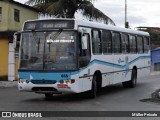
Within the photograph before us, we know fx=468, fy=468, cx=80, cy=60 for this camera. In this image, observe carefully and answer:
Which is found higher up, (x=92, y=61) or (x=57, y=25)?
(x=57, y=25)

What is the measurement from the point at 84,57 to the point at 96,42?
5.22ft

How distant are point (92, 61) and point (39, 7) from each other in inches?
872

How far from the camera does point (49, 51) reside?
16578mm

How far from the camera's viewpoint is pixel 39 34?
16.9 meters

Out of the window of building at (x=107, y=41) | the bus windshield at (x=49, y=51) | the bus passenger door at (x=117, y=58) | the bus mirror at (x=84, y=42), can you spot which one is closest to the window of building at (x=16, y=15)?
the bus passenger door at (x=117, y=58)

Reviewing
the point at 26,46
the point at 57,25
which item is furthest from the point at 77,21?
the point at 26,46

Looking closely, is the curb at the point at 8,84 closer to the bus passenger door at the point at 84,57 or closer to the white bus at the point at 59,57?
the white bus at the point at 59,57

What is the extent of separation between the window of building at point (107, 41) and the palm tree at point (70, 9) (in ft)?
59.3

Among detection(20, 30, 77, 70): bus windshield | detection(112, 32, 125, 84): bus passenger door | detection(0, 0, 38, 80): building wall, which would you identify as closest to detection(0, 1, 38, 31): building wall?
detection(0, 0, 38, 80): building wall

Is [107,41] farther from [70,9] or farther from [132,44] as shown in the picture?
[70,9]

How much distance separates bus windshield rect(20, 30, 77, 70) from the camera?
16.4m

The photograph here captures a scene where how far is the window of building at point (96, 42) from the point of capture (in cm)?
1824

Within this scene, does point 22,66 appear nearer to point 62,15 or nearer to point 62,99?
point 62,99

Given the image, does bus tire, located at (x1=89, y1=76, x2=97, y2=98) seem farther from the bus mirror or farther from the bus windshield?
the bus windshield
